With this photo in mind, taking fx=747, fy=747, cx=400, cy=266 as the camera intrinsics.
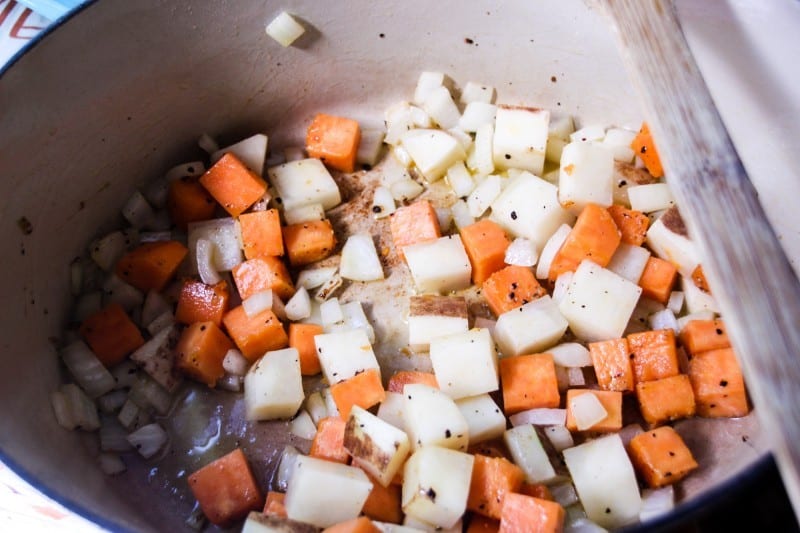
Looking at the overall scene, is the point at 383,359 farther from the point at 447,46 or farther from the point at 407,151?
the point at 447,46

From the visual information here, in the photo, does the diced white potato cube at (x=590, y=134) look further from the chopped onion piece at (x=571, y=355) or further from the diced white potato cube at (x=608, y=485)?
the diced white potato cube at (x=608, y=485)

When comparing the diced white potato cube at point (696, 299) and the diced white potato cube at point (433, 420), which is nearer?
the diced white potato cube at point (433, 420)

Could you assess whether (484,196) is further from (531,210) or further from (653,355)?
(653,355)

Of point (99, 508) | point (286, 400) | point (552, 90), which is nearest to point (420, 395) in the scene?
point (286, 400)

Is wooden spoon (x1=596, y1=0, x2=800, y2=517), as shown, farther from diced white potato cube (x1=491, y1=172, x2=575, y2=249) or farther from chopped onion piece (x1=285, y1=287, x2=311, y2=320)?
chopped onion piece (x1=285, y1=287, x2=311, y2=320)

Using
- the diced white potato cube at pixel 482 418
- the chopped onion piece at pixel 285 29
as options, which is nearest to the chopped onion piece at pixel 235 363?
the diced white potato cube at pixel 482 418
